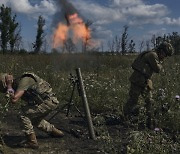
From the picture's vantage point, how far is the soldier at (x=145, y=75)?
870cm

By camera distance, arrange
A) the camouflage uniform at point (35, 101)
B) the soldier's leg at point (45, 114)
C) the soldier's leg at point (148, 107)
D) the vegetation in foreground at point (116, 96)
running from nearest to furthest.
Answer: the vegetation in foreground at point (116, 96) → the camouflage uniform at point (35, 101) → the soldier's leg at point (45, 114) → the soldier's leg at point (148, 107)

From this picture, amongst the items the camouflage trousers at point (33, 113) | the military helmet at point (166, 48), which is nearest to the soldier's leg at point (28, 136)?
the camouflage trousers at point (33, 113)

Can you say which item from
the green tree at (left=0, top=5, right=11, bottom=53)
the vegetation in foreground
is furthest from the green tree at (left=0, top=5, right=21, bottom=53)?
the vegetation in foreground

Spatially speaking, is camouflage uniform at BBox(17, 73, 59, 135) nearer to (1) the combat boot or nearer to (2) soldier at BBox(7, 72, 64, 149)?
(2) soldier at BBox(7, 72, 64, 149)

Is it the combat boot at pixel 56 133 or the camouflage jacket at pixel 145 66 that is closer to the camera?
the combat boot at pixel 56 133

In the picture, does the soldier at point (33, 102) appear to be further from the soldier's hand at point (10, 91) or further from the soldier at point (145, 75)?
the soldier at point (145, 75)

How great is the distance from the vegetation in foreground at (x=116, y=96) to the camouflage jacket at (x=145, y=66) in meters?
0.42

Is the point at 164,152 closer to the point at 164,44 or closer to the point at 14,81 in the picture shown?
the point at 14,81

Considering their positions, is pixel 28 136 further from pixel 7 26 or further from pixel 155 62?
pixel 7 26

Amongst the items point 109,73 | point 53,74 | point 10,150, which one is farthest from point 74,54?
point 109,73

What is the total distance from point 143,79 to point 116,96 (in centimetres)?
179

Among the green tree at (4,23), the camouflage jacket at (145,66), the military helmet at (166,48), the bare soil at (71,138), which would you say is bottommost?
the bare soil at (71,138)

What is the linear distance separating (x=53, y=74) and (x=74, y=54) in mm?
4430

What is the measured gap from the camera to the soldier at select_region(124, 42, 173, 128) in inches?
342
